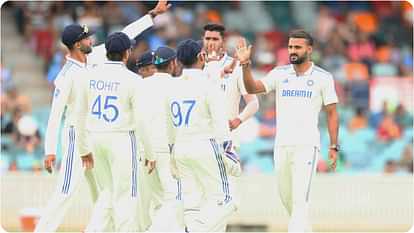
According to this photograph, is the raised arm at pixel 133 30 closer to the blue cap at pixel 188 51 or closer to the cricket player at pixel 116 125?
the cricket player at pixel 116 125

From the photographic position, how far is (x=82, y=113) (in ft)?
52.8

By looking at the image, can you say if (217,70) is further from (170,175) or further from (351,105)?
(351,105)

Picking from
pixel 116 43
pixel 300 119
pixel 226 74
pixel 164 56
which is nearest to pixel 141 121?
pixel 116 43

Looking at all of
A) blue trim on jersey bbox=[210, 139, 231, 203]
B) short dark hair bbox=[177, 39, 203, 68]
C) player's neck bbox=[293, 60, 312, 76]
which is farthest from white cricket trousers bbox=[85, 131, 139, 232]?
player's neck bbox=[293, 60, 312, 76]

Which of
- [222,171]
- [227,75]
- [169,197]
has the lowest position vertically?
[169,197]

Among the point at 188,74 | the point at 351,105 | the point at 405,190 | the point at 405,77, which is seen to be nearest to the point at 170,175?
the point at 188,74

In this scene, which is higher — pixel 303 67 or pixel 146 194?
pixel 303 67

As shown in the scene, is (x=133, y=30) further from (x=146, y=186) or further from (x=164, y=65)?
(x=146, y=186)

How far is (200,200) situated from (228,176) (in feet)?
1.46

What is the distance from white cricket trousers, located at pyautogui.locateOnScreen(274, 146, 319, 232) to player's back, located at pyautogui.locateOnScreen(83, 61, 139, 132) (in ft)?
6.28

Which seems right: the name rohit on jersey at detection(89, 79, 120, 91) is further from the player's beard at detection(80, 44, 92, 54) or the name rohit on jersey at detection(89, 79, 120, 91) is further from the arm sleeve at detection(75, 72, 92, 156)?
the player's beard at detection(80, 44, 92, 54)

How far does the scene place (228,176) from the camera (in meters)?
16.3

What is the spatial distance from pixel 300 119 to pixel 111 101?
7.63ft

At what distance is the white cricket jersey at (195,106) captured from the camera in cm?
1588
